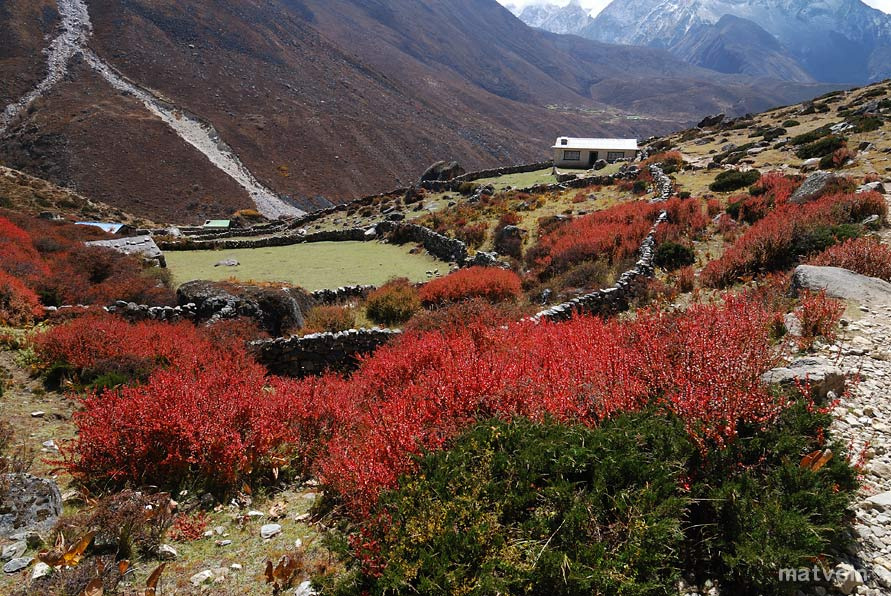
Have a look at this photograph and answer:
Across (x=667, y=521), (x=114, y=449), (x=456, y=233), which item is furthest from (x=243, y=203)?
(x=667, y=521)

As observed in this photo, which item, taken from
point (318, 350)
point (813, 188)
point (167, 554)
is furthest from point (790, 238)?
point (167, 554)

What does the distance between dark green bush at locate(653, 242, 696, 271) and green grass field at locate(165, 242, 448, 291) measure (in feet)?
30.2

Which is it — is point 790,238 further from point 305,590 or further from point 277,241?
point 277,241

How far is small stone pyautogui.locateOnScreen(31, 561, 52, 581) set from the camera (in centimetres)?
411

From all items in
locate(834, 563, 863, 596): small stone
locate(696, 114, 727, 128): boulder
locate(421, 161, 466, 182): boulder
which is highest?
locate(696, 114, 727, 128): boulder

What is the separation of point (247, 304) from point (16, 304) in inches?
203

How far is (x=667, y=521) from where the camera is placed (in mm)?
3852

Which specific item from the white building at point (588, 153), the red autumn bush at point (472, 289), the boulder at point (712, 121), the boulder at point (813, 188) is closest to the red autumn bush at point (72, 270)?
the red autumn bush at point (472, 289)

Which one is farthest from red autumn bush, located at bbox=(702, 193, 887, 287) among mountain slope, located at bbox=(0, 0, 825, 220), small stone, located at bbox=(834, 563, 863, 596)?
mountain slope, located at bbox=(0, 0, 825, 220)

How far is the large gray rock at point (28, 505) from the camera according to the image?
186 inches

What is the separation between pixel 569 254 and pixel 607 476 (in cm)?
1266

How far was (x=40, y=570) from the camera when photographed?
165 inches

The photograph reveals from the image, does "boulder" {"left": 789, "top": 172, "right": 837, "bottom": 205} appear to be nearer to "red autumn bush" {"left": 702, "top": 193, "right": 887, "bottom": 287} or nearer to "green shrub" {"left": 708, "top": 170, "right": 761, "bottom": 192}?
"red autumn bush" {"left": 702, "top": 193, "right": 887, "bottom": 287}

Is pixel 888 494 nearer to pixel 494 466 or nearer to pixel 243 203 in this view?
pixel 494 466
